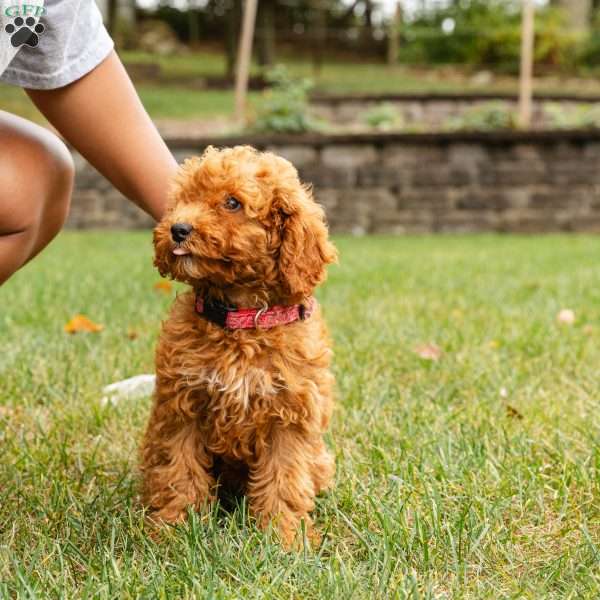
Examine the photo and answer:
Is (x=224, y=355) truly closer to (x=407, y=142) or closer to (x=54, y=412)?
(x=54, y=412)

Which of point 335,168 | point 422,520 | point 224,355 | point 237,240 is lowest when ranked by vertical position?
point 335,168

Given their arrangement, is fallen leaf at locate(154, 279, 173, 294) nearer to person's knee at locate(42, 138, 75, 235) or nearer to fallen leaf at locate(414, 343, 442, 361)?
fallen leaf at locate(414, 343, 442, 361)

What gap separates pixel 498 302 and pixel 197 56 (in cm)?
2058

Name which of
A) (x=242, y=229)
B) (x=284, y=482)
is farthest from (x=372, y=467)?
(x=242, y=229)

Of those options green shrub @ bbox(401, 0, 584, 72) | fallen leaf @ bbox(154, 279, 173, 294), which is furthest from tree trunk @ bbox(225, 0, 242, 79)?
fallen leaf @ bbox(154, 279, 173, 294)

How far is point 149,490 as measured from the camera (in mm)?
2385

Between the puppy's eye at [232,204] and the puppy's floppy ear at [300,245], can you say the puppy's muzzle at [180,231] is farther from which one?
the puppy's floppy ear at [300,245]

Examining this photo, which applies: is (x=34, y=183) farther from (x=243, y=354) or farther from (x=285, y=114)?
(x=285, y=114)

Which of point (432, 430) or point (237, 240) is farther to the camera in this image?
point (432, 430)

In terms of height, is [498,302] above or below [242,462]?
below

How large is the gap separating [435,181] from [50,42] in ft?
30.5

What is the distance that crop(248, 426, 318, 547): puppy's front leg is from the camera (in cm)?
227

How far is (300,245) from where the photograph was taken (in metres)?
2.16

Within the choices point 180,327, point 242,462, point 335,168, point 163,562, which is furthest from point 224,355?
point 335,168
